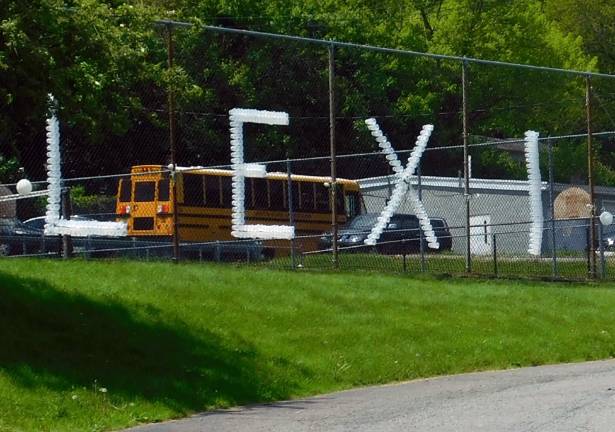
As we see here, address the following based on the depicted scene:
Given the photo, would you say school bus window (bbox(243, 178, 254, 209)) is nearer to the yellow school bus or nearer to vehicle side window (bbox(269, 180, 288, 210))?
the yellow school bus

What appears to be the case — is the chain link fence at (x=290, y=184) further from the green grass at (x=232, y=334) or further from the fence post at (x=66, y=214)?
the green grass at (x=232, y=334)

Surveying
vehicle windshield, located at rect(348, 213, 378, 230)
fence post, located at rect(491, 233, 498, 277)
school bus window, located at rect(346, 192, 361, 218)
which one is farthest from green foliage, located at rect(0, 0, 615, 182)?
fence post, located at rect(491, 233, 498, 277)

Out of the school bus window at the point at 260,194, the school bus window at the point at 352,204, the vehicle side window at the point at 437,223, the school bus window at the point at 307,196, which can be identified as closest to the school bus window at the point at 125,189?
the school bus window at the point at 260,194

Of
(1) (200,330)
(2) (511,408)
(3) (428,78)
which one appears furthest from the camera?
(3) (428,78)

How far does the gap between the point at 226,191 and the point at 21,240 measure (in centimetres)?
481

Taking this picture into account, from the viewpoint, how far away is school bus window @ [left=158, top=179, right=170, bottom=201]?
24.8 meters

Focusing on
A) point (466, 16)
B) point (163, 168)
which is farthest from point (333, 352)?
point (466, 16)

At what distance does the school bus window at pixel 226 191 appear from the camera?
26453 millimetres

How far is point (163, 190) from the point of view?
25156 mm

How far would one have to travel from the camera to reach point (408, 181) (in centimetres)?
2597

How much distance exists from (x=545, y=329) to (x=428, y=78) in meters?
19.0

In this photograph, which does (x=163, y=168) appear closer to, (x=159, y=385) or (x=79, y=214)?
(x=79, y=214)

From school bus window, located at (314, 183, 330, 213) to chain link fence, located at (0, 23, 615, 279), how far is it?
0.16ft

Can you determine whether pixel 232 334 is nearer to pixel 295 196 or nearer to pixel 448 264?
pixel 448 264
